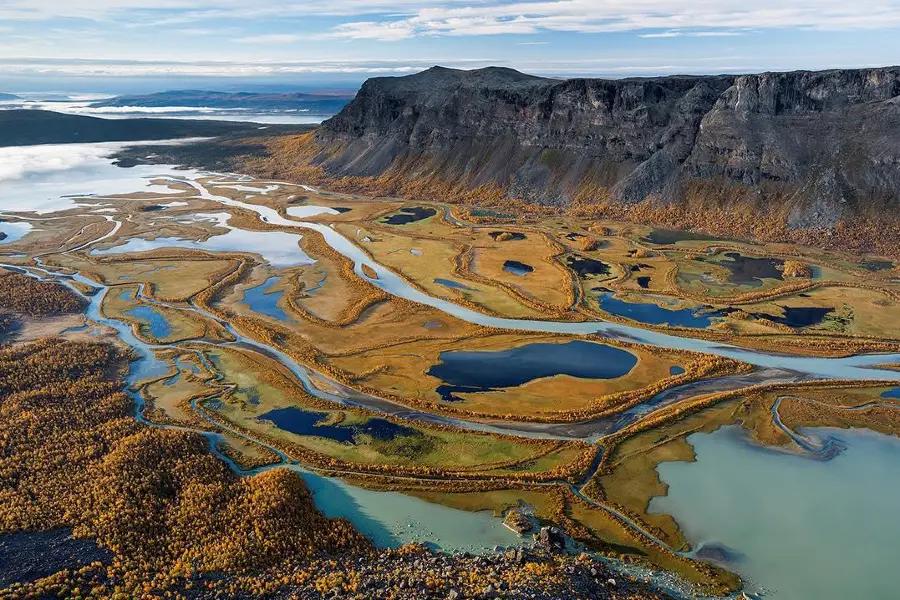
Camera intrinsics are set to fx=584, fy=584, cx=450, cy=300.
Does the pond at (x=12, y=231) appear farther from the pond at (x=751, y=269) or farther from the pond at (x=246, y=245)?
the pond at (x=751, y=269)

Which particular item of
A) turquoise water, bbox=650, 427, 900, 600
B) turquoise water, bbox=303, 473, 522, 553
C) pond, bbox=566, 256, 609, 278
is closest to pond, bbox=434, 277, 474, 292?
Result: pond, bbox=566, 256, 609, 278

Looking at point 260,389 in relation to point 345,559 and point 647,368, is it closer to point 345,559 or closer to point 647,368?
point 345,559

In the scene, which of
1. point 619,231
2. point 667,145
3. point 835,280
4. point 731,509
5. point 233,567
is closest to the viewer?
point 233,567

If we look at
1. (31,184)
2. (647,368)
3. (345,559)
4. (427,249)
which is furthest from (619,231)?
(31,184)

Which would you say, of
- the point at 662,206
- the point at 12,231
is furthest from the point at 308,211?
the point at 662,206

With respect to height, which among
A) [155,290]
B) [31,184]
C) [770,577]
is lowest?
[770,577]
